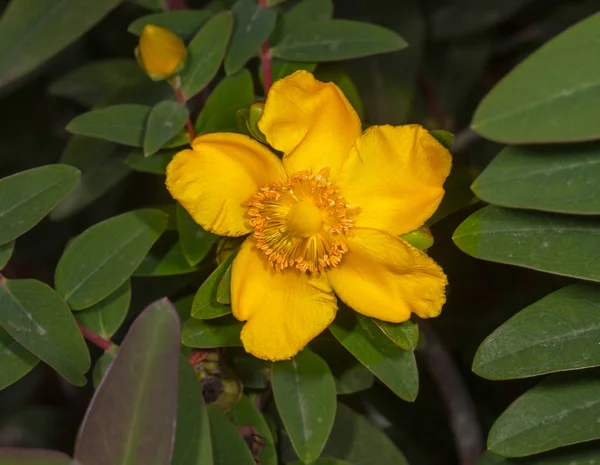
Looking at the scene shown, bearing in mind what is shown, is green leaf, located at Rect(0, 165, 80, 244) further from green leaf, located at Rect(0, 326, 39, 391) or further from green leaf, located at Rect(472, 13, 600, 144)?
green leaf, located at Rect(472, 13, 600, 144)

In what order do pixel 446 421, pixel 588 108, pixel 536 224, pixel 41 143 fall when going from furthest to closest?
pixel 41 143 → pixel 446 421 → pixel 536 224 → pixel 588 108

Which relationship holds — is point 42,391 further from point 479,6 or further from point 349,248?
point 479,6

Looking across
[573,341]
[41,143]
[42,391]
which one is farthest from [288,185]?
[42,391]

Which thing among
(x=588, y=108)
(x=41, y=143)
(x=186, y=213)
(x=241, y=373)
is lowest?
(x=241, y=373)

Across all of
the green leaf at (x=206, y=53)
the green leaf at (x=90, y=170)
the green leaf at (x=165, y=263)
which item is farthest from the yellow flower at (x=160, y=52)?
the green leaf at (x=90, y=170)

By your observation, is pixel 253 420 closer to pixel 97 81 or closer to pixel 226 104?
pixel 226 104

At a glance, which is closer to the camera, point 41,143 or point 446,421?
point 446,421
